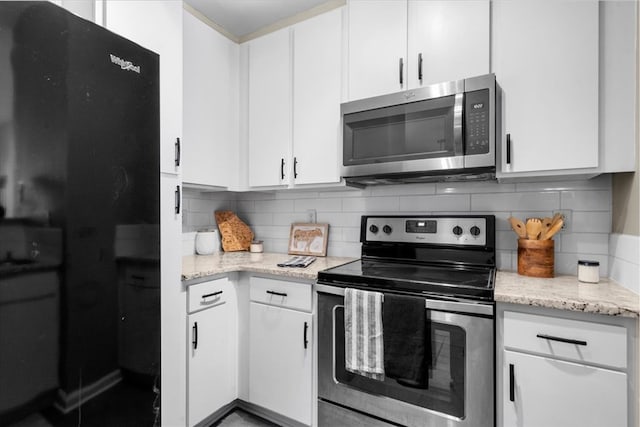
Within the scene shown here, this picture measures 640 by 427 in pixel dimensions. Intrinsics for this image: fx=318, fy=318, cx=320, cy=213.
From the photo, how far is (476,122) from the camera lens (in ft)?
4.94

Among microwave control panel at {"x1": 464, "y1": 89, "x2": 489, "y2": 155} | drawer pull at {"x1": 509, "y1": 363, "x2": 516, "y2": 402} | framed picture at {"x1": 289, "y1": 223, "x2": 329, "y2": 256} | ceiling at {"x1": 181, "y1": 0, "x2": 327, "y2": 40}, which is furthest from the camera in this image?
framed picture at {"x1": 289, "y1": 223, "x2": 329, "y2": 256}

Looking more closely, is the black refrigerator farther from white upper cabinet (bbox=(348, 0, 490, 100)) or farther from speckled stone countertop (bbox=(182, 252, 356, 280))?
white upper cabinet (bbox=(348, 0, 490, 100))

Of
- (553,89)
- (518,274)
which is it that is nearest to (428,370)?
(518,274)

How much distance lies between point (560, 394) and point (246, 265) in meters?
1.60

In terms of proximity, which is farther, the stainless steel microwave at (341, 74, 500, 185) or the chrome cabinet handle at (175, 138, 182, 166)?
the chrome cabinet handle at (175, 138, 182, 166)

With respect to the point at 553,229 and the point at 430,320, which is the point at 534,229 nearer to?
the point at 553,229

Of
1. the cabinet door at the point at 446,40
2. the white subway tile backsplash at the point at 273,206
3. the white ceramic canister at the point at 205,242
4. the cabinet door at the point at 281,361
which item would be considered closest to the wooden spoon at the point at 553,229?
the cabinet door at the point at 446,40

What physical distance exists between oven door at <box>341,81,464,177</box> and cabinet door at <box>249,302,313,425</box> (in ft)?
3.07

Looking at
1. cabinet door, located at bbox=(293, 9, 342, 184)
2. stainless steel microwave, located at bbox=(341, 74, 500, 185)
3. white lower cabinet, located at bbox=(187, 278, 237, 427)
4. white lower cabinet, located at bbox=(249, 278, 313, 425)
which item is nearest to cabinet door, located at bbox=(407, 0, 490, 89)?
stainless steel microwave, located at bbox=(341, 74, 500, 185)

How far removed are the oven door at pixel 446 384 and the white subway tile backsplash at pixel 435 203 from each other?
2.54 ft

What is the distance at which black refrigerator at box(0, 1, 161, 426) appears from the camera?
0.77 m

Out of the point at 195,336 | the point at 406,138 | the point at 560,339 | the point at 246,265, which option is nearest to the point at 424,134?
the point at 406,138

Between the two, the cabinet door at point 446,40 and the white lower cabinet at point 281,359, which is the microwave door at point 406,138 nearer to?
the cabinet door at point 446,40

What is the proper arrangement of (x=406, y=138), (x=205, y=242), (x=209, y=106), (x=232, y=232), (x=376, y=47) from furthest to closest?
(x=232, y=232) → (x=205, y=242) → (x=209, y=106) → (x=376, y=47) → (x=406, y=138)
